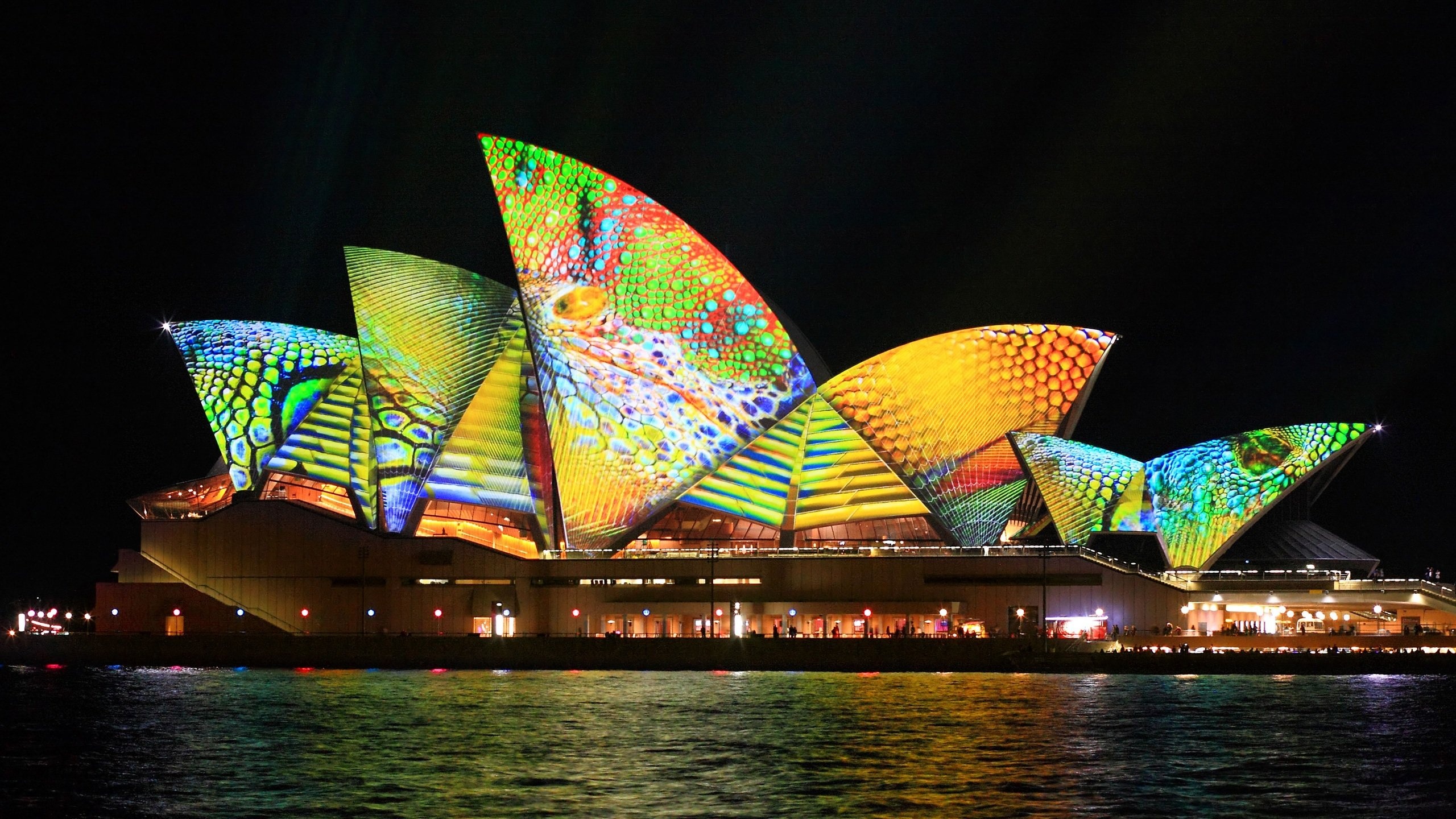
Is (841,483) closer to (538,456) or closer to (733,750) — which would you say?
(538,456)

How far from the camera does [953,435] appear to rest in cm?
6438

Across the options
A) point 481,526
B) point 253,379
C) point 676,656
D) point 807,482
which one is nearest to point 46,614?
point 253,379

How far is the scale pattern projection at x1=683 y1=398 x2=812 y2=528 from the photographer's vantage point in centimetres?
6600

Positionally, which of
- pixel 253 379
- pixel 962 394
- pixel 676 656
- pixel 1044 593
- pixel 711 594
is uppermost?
pixel 253 379

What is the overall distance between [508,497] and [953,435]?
18.3 meters

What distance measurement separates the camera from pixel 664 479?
65.6 m

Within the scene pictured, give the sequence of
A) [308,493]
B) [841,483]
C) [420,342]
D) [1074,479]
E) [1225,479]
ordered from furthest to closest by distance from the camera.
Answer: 1. [308,493]
2. [841,483]
3. [420,342]
4. [1074,479]
5. [1225,479]

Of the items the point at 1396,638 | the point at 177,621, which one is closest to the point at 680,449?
the point at 177,621

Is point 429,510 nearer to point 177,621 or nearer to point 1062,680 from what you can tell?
point 177,621

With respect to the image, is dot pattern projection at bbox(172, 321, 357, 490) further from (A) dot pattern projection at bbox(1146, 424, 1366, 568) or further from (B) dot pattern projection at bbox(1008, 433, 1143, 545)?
(A) dot pattern projection at bbox(1146, 424, 1366, 568)

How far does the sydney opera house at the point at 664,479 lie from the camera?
63250mm

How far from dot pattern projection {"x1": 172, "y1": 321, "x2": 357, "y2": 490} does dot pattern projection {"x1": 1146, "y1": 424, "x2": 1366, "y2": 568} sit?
32540mm

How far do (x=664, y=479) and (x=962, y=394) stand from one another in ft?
38.4

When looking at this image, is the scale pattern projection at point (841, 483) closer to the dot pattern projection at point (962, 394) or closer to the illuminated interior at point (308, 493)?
the dot pattern projection at point (962, 394)
